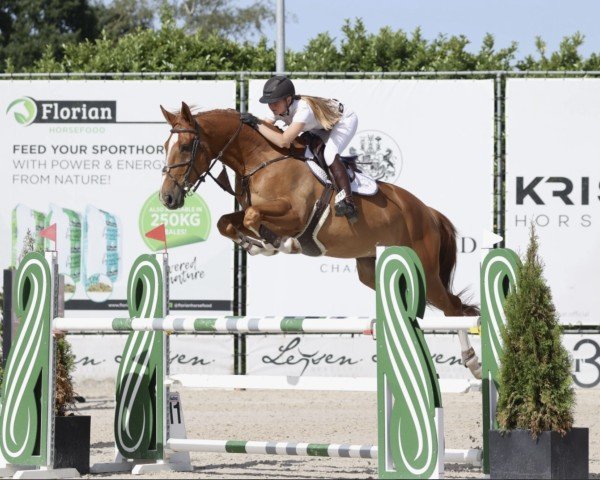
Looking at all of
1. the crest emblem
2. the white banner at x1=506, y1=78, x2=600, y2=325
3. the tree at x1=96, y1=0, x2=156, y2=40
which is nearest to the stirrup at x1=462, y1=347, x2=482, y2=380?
the white banner at x1=506, y1=78, x2=600, y2=325

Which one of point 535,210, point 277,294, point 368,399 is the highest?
point 535,210

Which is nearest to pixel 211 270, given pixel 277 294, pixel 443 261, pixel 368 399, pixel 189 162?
pixel 277 294

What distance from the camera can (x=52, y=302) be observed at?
557 cm

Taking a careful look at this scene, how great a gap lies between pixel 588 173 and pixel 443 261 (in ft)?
12.3

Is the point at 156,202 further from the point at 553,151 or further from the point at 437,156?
the point at 553,151

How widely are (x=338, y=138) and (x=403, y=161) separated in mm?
3991

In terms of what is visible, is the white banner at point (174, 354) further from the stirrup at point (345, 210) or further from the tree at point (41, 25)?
the tree at point (41, 25)

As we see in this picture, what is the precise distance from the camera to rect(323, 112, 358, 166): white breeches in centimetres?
674

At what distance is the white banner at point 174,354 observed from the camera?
1074 cm

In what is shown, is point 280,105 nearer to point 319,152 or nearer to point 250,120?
point 250,120

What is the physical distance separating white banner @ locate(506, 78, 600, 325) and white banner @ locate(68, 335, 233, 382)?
111 inches

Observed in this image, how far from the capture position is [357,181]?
6.85 meters

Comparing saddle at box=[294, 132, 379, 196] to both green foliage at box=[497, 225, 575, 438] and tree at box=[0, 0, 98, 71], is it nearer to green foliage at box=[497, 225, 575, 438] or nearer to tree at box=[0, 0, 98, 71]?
green foliage at box=[497, 225, 575, 438]

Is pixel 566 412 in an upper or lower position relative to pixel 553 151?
lower
